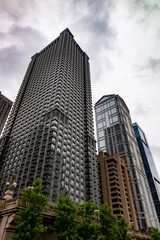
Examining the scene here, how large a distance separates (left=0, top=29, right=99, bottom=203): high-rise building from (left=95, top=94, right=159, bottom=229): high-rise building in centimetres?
3875

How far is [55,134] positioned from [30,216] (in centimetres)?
5243

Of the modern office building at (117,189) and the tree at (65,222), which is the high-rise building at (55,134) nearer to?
the modern office building at (117,189)

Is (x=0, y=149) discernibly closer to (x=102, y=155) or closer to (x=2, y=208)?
(x=102, y=155)

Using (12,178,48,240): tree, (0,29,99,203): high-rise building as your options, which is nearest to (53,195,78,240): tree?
(12,178,48,240): tree

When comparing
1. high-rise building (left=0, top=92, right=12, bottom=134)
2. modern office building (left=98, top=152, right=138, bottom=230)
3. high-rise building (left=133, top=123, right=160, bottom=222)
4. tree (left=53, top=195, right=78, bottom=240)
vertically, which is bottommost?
tree (left=53, top=195, right=78, bottom=240)

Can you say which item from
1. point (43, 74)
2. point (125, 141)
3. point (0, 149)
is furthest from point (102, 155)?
point (43, 74)

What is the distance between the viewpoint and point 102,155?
106 m

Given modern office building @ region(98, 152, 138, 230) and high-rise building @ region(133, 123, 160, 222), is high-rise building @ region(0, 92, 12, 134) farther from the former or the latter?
high-rise building @ region(133, 123, 160, 222)

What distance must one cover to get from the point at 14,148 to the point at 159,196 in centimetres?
11894

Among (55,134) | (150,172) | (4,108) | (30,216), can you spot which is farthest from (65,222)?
(4,108)

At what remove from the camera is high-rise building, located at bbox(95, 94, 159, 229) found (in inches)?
3944

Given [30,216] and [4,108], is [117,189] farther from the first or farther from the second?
[4,108]

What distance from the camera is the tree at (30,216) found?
18266mm

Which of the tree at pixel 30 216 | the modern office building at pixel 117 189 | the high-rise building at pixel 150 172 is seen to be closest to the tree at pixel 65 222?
the tree at pixel 30 216
